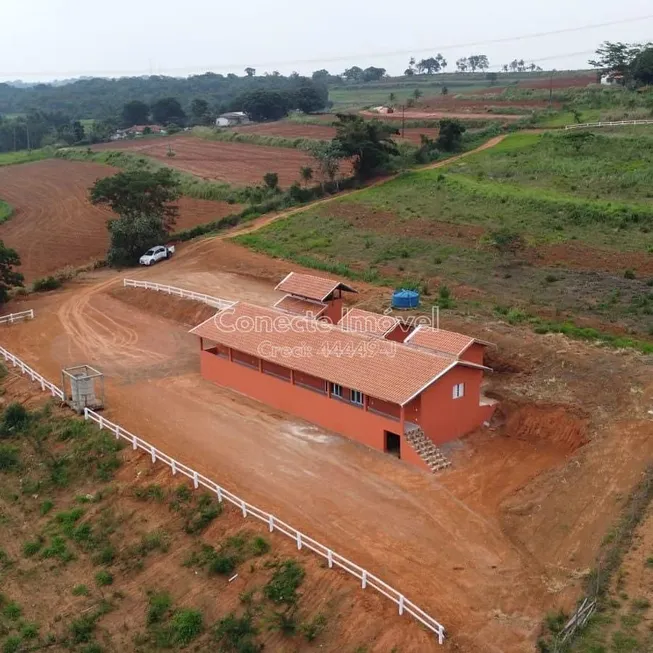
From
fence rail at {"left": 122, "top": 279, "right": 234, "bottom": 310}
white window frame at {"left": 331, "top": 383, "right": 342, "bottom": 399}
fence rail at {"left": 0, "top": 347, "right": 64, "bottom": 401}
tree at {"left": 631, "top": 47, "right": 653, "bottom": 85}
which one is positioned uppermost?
tree at {"left": 631, "top": 47, "right": 653, "bottom": 85}

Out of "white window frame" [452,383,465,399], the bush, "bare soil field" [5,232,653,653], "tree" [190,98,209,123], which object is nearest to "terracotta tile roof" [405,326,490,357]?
"white window frame" [452,383,465,399]

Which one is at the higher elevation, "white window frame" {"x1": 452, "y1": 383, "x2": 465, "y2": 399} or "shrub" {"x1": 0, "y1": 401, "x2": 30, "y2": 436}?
"white window frame" {"x1": 452, "y1": 383, "x2": 465, "y2": 399}

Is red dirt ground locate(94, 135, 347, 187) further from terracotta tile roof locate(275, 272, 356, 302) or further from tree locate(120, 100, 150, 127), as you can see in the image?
terracotta tile roof locate(275, 272, 356, 302)

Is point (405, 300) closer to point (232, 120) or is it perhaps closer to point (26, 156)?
point (26, 156)

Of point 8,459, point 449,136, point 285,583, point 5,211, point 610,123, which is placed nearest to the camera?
point 285,583

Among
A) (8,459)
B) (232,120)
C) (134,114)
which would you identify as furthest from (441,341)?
(134,114)

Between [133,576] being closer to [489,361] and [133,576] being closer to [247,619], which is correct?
[247,619]

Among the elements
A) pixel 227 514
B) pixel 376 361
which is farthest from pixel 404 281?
pixel 227 514

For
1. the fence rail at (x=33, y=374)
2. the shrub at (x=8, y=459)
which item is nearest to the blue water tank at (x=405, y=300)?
the fence rail at (x=33, y=374)
